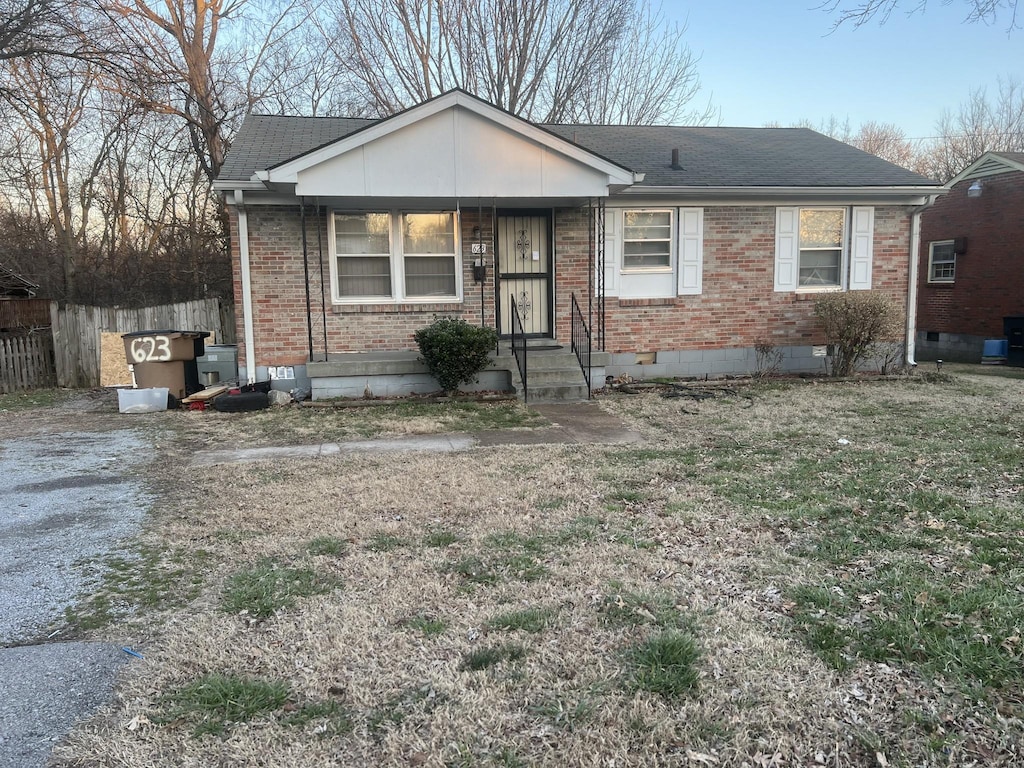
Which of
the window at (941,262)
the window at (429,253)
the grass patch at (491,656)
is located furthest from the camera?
the window at (941,262)

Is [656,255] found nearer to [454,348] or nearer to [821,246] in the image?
[821,246]

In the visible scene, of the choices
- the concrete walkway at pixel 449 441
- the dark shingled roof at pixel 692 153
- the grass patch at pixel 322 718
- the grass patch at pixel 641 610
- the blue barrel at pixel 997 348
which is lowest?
the grass patch at pixel 322 718

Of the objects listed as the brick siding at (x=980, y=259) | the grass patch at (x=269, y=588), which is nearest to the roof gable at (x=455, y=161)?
the grass patch at (x=269, y=588)

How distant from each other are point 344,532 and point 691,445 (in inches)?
150

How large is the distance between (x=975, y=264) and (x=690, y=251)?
1117 cm

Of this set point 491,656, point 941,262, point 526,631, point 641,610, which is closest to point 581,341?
point 641,610

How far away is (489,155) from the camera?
31.5 ft

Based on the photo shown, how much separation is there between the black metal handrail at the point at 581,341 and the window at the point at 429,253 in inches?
78.5

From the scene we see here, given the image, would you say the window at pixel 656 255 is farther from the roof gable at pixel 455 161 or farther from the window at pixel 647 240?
the roof gable at pixel 455 161

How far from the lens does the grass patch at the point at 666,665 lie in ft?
8.77

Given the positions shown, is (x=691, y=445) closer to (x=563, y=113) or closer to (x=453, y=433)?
(x=453, y=433)

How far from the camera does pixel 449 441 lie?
7309 millimetres

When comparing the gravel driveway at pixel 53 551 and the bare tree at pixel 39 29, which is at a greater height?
the bare tree at pixel 39 29

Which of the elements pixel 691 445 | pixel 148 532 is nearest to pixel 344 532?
pixel 148 532
